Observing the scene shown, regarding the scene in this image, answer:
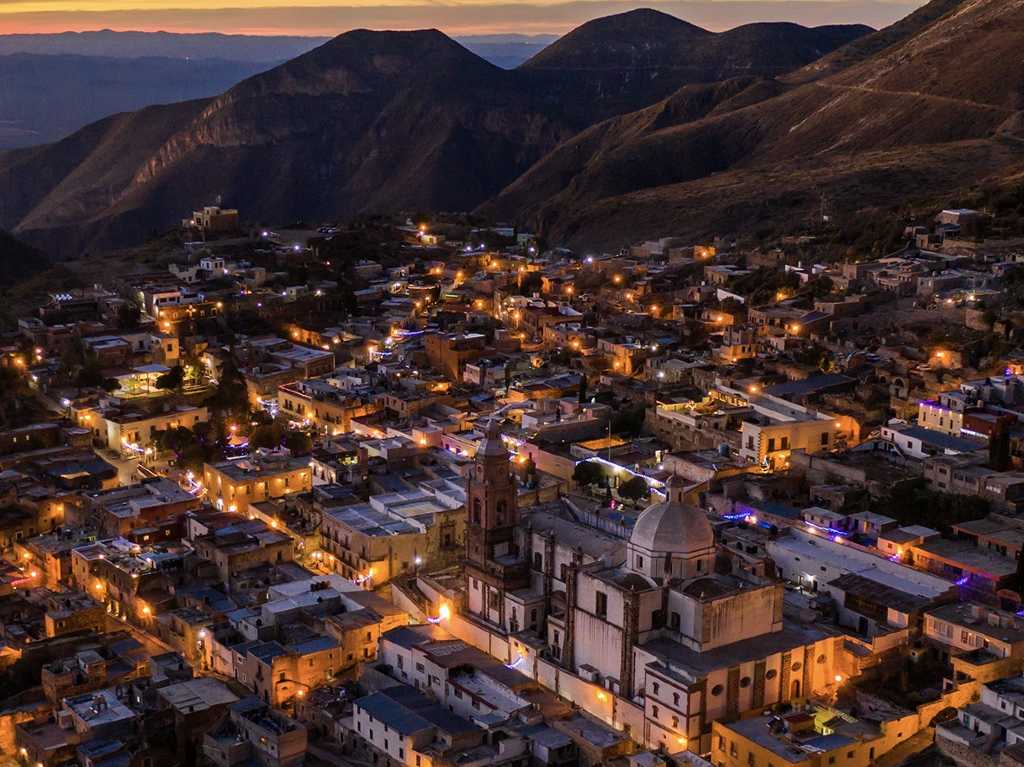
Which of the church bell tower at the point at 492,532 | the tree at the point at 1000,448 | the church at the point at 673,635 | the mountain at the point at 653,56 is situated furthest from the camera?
the mountain at the point at 653,56

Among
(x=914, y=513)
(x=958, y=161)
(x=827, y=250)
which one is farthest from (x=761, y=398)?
(x=958, y=161)

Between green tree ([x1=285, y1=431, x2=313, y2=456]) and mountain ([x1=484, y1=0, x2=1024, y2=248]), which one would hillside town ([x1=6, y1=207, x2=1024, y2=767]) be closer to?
green tree ([x1=285, y1=431, x2=313, y2=456])

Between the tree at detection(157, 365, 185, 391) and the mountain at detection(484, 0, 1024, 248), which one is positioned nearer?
the tree at detection(157, 365, 185, 391)

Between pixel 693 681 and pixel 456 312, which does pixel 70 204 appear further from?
pixel 693 681

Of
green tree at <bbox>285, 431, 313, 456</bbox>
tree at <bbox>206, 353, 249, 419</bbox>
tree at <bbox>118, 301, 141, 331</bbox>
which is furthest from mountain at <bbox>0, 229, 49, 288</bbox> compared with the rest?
green tree at <bbox>285, 431, 313, 456</bbox>

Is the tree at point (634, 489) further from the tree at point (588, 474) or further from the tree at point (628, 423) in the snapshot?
the tree at point (628, 423)

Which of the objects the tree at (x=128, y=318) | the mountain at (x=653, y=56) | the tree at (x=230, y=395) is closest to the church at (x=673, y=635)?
the tree at (x=230, y=395)

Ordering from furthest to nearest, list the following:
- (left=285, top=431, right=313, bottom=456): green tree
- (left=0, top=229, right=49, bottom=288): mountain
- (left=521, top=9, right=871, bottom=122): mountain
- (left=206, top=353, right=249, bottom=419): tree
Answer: (left=521, top=9, right=871, bottom=122): mountain < (left=0, top=229, right=49, bottom=288): mountain < (left=206, top=353, right=249, bottom=419): tree < (left=285, top=431, right=313, bottom=456): green tree
